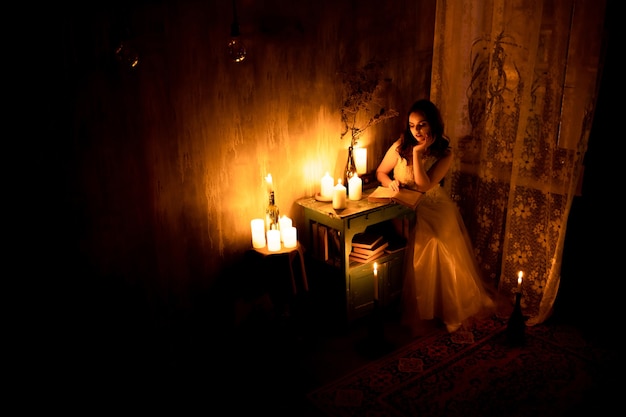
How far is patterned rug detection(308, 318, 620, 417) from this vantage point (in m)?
2.75

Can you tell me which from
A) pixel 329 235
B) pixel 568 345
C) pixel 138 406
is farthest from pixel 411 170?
pixel 138 406

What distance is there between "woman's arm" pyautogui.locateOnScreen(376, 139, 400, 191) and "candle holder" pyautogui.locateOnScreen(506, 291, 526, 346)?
1.11m

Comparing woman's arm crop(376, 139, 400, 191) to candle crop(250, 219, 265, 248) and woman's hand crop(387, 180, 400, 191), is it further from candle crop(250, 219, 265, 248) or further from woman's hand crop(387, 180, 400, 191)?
candle crop(250, 219, 265, 248)

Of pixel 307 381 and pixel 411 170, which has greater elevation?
pixel 411 170

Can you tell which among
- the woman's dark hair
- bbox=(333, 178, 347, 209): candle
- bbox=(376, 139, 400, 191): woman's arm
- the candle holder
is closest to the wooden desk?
bbox=(333, 178, 347, 209): candle

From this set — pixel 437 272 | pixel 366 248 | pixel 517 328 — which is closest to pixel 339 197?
pixel 366 248

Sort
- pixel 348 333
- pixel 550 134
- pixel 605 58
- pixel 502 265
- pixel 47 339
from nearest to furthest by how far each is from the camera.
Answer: pixel 47 339, pixel 605 58, pixel 550 134, pixel 348 333, pixel 502 265

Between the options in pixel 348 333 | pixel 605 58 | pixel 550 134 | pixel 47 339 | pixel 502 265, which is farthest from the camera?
pixel 502 265

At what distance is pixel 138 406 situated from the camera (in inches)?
112

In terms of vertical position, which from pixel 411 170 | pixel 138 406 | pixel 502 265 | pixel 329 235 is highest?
pixel 411 170

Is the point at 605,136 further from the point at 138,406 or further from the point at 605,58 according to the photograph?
the point at 138,406

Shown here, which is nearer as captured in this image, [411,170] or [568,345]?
[568,345]

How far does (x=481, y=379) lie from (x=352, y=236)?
1114mm

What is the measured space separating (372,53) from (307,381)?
2.19 metres
